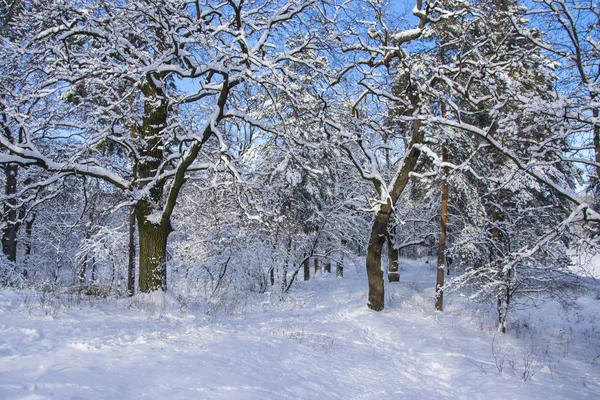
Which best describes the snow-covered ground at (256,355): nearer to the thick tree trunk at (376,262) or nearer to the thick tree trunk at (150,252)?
the thick tree trunk at (150,252)

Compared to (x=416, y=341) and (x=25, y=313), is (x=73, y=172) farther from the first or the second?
(x=416, y=341)

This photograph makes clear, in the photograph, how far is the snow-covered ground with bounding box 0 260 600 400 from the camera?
140 inches

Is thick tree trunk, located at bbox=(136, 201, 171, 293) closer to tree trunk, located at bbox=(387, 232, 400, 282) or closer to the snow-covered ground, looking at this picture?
the snow-covered ground

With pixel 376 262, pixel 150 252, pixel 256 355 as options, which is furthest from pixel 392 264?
pixel 256 355

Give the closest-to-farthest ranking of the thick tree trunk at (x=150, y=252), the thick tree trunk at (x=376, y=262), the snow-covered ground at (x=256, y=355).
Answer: the snow-covered ground at (x=256, y=355), the thick tree trunk at (x=150, y=252), the thick tree trunk at (x=376, y=262)

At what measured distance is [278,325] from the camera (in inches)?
305

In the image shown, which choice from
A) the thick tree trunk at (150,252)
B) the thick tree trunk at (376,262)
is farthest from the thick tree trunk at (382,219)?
the thick tree trunk at (150,252)

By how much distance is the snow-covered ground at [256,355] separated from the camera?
140 inches

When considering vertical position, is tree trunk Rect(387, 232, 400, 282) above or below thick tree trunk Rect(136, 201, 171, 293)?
below

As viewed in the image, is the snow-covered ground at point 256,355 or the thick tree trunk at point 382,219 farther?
the thick tree trunk at point 382,219

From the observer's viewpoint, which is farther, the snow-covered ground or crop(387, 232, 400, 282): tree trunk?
crop(387, 232, 400, 282): tree trunk

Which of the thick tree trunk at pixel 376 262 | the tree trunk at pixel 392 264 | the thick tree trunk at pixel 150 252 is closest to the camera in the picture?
the thick tree trunk at pixel 150 252

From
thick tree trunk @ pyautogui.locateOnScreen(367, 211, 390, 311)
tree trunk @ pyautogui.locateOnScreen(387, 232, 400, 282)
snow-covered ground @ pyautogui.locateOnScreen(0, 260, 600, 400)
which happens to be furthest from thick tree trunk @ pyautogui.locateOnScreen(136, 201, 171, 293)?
tree trunk @ pyautogui.locateOnScreen(387, 232, 400, 282)

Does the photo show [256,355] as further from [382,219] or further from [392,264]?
[392,264]
